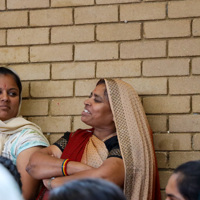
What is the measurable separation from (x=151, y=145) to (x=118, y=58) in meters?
0.81

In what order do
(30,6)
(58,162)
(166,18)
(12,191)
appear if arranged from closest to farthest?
(12,191) < (58,162) < (166,18) < (30,6)

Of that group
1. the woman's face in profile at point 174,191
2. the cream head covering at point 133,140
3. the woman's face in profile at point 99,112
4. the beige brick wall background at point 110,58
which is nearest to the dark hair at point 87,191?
the woman's face in profile at point 174,191

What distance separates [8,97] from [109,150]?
978mm

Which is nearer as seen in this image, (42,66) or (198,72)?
(198,72)

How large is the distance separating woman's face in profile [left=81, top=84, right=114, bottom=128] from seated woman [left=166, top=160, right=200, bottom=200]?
1.28 meters

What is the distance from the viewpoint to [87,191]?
106 centimetres

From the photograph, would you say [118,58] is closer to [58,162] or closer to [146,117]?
[146,117]

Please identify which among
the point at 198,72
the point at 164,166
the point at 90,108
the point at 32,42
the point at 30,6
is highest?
the point at 30,6

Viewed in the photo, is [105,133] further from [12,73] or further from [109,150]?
[12,73]

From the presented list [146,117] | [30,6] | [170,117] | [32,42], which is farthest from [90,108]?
[30,6]

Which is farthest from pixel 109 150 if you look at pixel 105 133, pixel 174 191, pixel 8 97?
pixel 174 191

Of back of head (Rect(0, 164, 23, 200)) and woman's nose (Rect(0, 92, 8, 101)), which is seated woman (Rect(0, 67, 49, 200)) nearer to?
woman's nose (Rect(0, 92, 8, 101))

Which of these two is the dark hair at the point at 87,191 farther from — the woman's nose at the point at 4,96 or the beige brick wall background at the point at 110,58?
the woman's nose at the point at 4,96

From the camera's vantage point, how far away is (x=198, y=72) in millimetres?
3326
